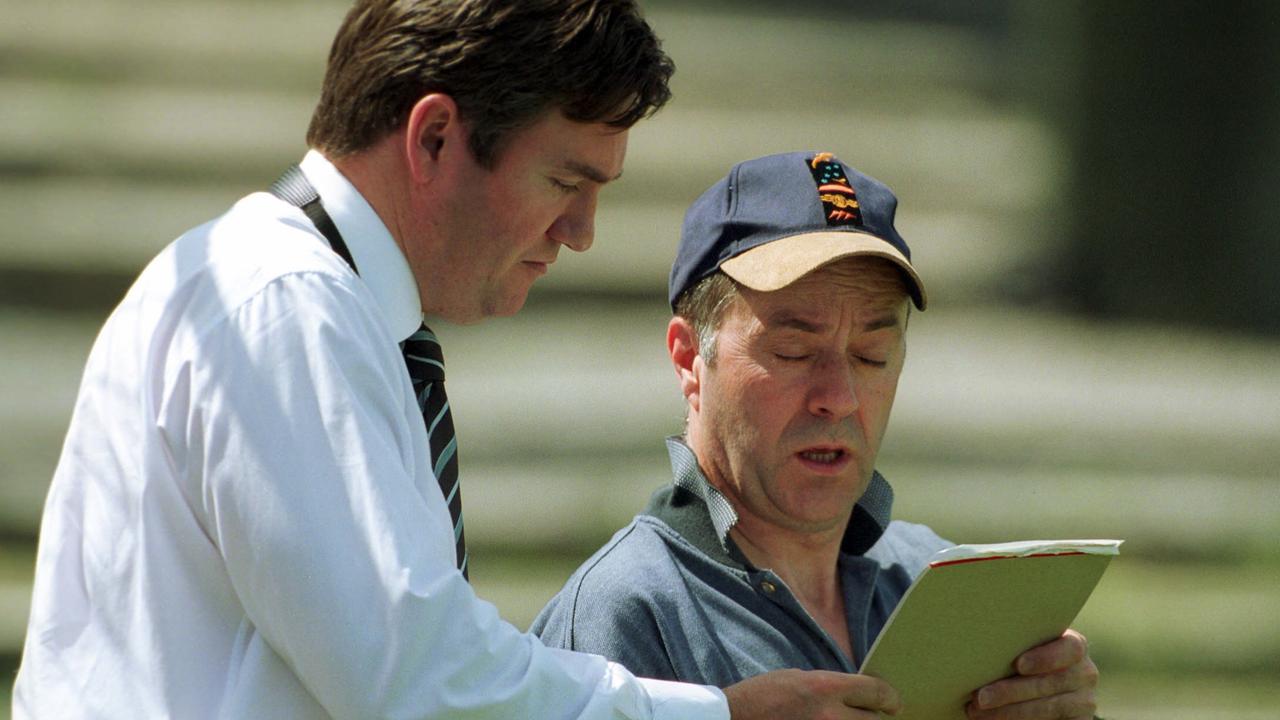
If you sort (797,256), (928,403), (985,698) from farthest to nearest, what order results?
(928,403), (797,256), (985,698)

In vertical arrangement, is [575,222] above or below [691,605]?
above

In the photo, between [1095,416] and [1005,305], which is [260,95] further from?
[1095,416]

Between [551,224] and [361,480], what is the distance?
473 millimetres

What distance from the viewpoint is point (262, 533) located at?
1361 millimetres

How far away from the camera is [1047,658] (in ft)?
6.20

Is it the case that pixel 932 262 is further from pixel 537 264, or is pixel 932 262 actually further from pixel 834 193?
pixel 537 264

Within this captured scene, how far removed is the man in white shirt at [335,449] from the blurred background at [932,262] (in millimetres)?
2988

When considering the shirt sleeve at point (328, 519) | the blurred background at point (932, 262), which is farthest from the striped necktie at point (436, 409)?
the blurred background at point (932, 262)

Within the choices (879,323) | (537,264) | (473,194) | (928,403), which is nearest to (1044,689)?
(879,323)

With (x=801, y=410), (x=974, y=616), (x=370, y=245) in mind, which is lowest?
(x=974, y=616)

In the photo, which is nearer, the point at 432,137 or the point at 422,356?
the point at 432,137

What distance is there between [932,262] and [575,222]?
11.2 ft

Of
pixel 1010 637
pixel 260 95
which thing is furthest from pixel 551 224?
pixel 260 95

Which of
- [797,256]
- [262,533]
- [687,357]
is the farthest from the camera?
[687,357]
